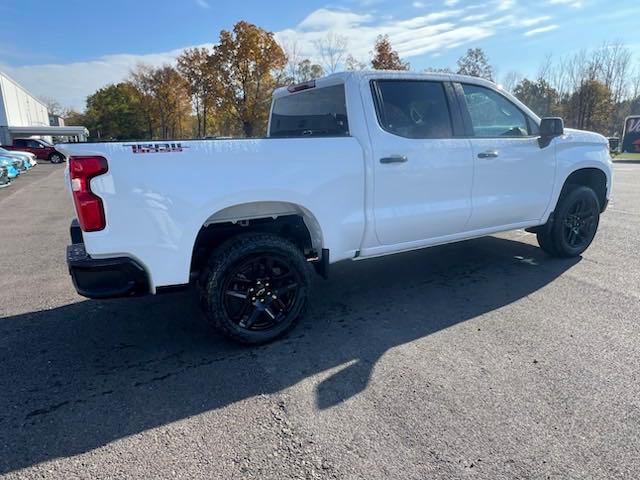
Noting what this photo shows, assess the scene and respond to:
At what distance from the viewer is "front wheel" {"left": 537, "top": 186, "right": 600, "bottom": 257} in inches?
208

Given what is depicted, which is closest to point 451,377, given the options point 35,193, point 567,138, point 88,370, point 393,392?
point 393,392

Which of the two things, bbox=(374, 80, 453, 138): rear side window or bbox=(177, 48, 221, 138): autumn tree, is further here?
bbox=(177, 48, 221, 138): autumn tree

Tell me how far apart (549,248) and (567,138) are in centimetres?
136

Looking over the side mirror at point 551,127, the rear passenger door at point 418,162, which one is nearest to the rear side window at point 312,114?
the rear passenger door at point 418,162

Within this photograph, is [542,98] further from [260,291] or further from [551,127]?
[260,291]

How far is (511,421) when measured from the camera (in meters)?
2.51

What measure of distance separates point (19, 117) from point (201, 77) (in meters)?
49.3

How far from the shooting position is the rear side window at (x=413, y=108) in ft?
Answer: 12.7

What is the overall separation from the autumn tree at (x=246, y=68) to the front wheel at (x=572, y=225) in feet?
103

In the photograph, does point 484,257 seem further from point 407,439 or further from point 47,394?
point 47,394

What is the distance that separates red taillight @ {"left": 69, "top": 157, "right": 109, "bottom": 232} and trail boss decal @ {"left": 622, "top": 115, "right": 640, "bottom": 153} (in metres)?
42.1

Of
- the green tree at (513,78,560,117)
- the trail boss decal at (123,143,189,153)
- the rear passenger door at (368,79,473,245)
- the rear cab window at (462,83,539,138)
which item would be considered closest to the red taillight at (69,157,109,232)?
the trail boss decal at (123,143,189,153)

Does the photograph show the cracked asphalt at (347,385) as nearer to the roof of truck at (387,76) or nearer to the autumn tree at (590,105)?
the roof of truck at (387,76)

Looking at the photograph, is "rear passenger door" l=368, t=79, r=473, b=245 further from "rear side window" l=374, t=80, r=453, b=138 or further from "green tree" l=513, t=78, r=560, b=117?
"green tree" l=513, t=78, r=560, b=117
